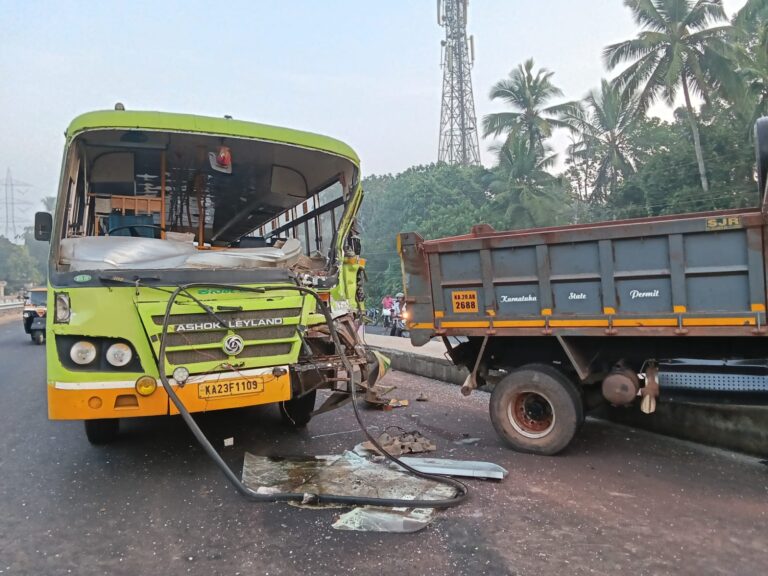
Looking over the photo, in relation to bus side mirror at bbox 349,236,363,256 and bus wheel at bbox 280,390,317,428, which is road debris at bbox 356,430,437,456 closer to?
bus wheel at bbox 280,390,317,428

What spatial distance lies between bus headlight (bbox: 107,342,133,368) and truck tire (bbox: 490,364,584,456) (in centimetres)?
308

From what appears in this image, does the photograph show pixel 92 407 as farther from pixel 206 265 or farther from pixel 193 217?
pixel 193 217

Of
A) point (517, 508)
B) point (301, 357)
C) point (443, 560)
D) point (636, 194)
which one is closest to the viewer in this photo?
point (443, 560)

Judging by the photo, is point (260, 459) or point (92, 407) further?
point (260, 459)

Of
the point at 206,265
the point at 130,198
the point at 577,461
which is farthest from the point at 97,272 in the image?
the point at 577,461

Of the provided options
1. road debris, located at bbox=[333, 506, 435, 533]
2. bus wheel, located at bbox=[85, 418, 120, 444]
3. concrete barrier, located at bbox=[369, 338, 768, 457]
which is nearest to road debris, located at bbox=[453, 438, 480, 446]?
concrete barrier, located at bbox=[369, 338, 768, 457]

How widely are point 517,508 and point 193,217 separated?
393 centimetres

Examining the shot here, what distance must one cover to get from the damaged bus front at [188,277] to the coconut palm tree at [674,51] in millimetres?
19174

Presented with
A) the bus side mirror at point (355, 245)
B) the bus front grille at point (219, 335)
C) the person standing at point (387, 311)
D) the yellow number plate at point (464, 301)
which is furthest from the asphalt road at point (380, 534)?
the person standing at point (387, 311)

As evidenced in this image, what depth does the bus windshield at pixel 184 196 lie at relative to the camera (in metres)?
4.28

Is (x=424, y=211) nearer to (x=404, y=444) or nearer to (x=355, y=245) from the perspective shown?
(x=355, y=245)

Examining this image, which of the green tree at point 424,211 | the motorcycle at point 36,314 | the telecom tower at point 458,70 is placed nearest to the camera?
the motorcycle at point 36,314

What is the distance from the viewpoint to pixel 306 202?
6012mm

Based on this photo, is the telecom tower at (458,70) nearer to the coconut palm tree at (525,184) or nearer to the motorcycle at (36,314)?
the coconut palm tree at (525,184)
